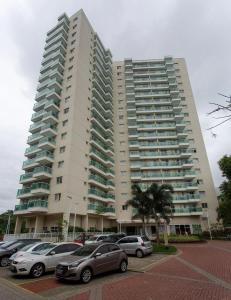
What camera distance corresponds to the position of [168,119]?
5575cm

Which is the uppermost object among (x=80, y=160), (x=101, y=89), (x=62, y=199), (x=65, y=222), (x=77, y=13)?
(x=77, y=13)

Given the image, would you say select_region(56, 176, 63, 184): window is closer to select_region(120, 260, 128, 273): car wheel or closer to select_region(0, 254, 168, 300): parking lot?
select_region(0, 254, 168, 300): parking lot

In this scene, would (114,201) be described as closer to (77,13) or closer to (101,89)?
(101,89)

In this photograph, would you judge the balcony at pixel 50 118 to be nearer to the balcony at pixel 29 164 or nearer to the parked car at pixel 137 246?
the balcony at pixel 29 164

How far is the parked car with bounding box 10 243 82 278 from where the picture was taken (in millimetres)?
11109

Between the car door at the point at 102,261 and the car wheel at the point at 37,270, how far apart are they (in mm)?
3334

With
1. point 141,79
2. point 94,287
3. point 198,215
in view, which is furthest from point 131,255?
point 141,79

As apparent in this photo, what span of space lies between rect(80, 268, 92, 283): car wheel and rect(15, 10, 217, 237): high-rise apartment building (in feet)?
66.7

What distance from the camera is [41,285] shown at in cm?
973

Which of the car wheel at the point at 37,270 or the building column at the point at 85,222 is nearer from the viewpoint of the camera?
the car wheel at the point at 37,270

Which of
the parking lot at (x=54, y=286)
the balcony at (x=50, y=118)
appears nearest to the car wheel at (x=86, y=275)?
the parking lot at (x=54, y=286)

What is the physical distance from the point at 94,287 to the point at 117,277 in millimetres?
2223

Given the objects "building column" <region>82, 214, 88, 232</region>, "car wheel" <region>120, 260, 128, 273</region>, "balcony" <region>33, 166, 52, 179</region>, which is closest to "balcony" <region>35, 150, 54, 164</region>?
"balcony" <region>33, 166, 52, 179</region>

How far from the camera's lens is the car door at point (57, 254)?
1213cm
